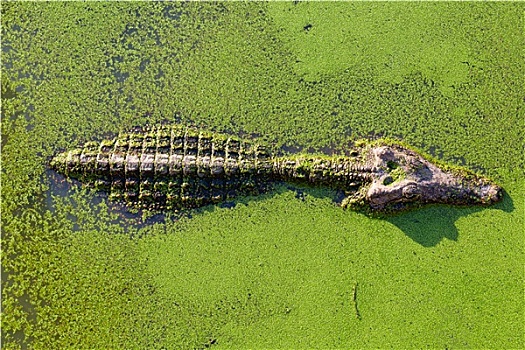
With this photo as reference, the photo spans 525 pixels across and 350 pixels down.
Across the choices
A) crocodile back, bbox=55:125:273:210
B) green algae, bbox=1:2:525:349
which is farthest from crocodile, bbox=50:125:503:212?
green algae, bbox=1:2:525:349

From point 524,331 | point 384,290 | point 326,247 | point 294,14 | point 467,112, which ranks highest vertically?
point 294,14

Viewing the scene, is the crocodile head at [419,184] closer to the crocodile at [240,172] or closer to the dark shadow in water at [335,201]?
the crocodile at [240,172]

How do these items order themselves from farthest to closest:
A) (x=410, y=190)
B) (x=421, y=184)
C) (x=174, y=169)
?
1. (x=174, y=169)
2. (x=421, y=184)
3. (x=410, y=190)

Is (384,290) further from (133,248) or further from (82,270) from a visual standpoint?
(82,270)

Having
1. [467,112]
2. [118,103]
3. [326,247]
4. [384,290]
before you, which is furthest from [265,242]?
[467,112]

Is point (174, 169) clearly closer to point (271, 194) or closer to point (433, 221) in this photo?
point (271, 194)

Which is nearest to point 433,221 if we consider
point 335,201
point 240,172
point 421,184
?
point 421,184

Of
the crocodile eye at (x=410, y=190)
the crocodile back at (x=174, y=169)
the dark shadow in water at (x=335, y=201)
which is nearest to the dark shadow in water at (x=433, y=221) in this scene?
the dark shadow in water at (x=335, y=201)
